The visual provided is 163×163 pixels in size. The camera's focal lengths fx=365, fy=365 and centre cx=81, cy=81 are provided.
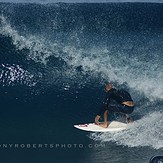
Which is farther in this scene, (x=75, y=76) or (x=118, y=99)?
(x=75, y=76)

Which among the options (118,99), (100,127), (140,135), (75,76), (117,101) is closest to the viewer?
(140,135)

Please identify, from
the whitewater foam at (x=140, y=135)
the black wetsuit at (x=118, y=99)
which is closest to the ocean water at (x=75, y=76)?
the whitewater foam at (x=140, y=135)

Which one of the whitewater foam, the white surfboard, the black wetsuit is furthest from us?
the white surfboard

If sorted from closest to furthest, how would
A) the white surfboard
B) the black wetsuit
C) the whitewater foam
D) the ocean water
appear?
the ocean water, the whitewater foam, the black wetsuit, the white surfboard

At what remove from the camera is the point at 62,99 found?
22312 mm

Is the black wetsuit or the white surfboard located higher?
the black wetsuit

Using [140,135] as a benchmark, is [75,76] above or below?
above

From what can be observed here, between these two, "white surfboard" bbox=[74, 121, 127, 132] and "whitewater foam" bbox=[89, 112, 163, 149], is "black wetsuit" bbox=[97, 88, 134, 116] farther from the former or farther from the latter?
"whitewater foam" bbox=[89, 112, 163, 149]

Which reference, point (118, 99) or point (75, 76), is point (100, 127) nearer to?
point (118, 99)

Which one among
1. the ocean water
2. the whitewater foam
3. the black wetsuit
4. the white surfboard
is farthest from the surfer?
the ocean water

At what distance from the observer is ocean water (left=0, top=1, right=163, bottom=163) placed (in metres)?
18.6

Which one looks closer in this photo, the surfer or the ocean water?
the ocean water

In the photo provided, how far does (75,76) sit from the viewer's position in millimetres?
24469

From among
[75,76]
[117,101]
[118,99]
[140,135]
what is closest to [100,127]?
[117,101]
